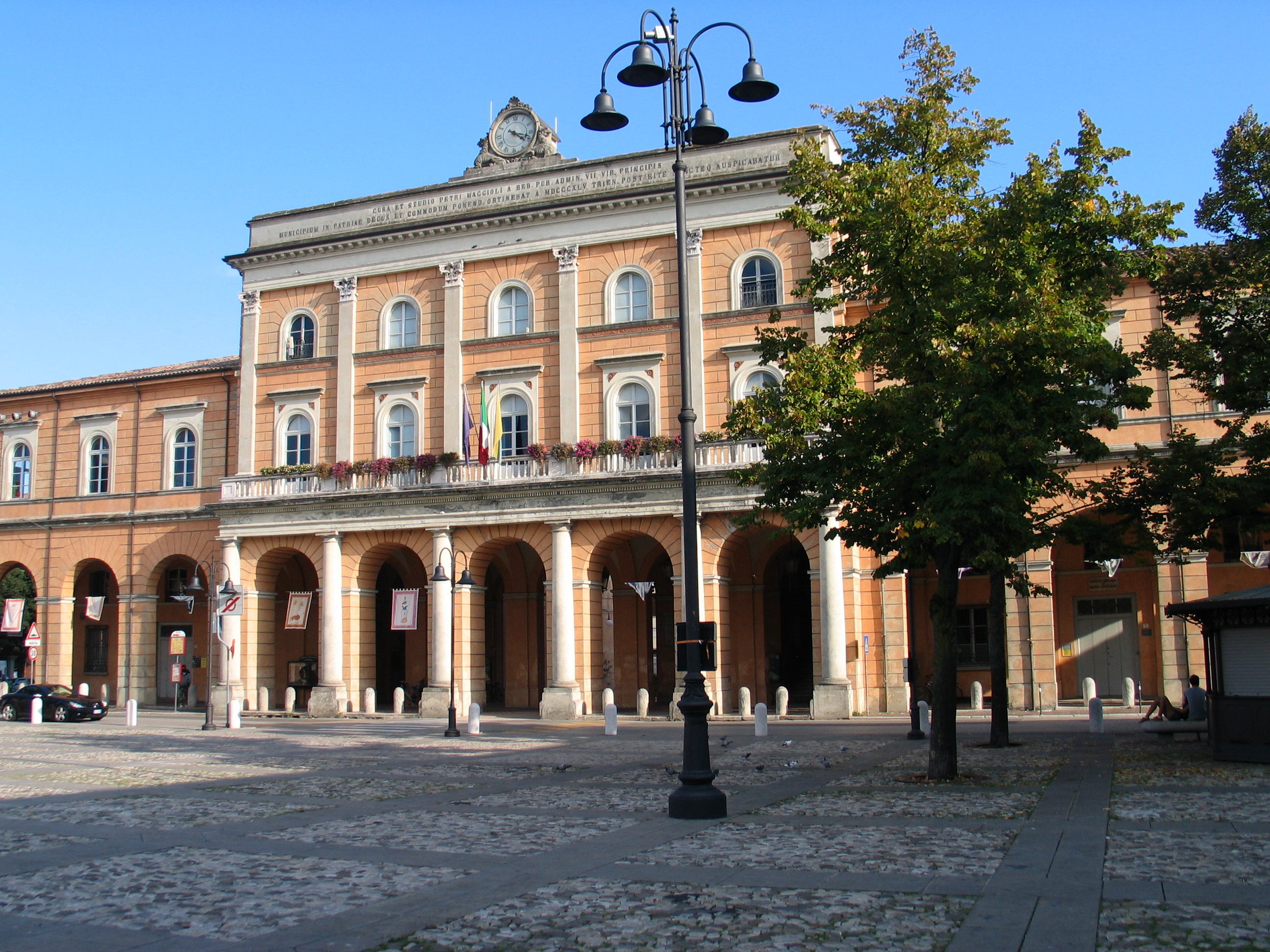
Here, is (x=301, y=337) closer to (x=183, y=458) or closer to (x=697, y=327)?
(x=183, y=458)

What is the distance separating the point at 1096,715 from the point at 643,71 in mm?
18199

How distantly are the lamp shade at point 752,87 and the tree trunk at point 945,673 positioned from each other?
23.2ft

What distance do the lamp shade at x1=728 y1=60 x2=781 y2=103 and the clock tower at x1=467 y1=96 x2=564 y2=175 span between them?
24626 mm

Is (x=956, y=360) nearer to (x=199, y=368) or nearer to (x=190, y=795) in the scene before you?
(x=190, y=795)

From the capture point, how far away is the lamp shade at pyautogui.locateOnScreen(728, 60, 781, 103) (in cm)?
1452

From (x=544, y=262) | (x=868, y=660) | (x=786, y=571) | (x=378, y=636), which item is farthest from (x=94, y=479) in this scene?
(x=868, y=660)

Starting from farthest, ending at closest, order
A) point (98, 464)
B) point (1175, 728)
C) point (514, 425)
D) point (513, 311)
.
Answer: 1. point (98, 464)
2. point (513, 311)
3. point (514, 425)
4. point (1175, 728)

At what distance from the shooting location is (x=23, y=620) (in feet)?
162

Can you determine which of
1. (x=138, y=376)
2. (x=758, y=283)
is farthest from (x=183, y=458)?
(x=758, y=283)

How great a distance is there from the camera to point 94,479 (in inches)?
1794

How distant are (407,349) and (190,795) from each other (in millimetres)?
23776

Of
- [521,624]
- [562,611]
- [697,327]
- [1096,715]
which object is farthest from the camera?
[521,624]

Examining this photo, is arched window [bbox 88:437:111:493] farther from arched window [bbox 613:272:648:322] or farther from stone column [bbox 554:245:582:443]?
arched window [bbox 613:272:648:322]

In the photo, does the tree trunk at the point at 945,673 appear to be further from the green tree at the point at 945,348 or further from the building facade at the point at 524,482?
the building facade at the point at 524,482
